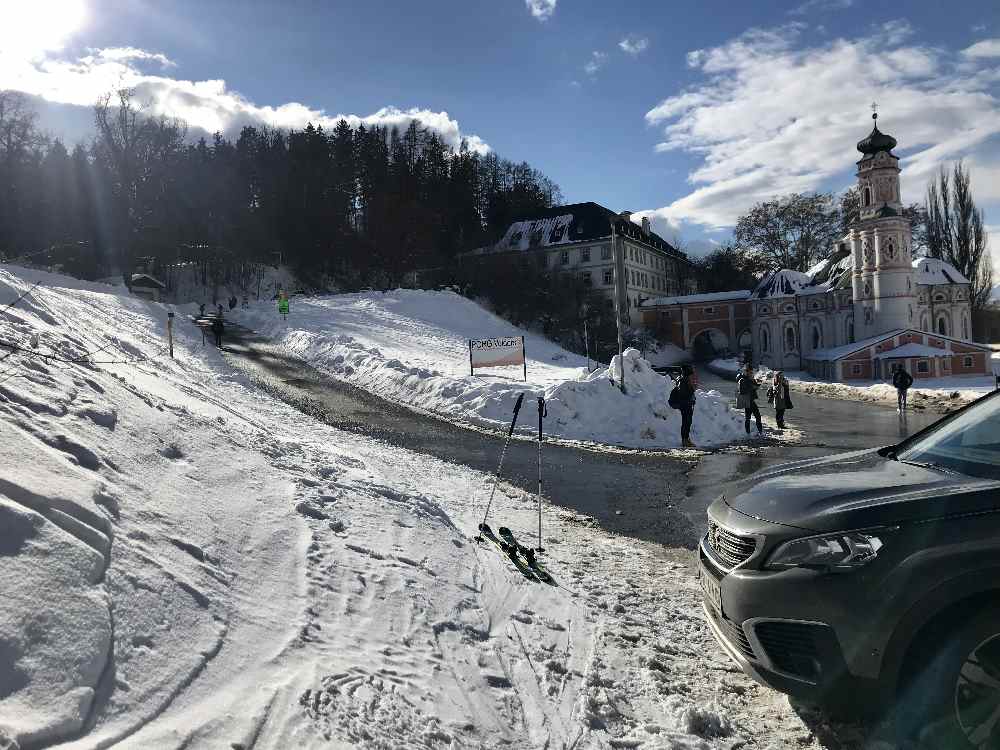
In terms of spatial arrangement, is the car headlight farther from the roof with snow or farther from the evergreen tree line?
the roof with snow

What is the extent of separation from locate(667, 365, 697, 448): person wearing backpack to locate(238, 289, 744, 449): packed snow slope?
1.09ft

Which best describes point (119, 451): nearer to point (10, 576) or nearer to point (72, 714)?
point (10, 576)

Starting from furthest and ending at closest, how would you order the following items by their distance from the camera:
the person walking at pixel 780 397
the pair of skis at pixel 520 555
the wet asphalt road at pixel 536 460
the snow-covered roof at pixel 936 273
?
the snow-covered roof at pixel 936 273 → the person walking at pixel 780 397 → the wet asphalt road at pixel 536 460 → the pair of skis at pixel 520 555

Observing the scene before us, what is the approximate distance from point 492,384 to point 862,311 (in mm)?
55623

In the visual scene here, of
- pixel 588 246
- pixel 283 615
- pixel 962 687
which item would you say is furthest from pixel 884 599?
pixel 588 246

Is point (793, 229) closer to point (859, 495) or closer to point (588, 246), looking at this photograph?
point (588, 246)

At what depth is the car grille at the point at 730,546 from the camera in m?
3.55

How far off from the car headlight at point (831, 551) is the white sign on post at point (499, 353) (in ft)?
58.4

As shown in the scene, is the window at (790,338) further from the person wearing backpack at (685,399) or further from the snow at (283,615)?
the snow at (283,615)

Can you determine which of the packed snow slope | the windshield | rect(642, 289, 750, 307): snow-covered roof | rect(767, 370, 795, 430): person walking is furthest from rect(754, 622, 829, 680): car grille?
rect(642, 289, 750, 307): snow-covered roof

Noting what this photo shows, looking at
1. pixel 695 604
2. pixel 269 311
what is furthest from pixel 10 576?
pixel 269 311

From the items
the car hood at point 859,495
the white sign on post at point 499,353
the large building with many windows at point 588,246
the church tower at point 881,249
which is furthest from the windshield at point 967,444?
the large building with many windows at point 588,246

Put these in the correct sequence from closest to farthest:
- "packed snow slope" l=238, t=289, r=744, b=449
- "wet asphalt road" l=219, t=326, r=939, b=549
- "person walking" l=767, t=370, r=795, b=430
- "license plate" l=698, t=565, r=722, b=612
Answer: "license plate" l=698, t=565, r=722, b=612 < "wet asphalt road" l=219, t=326, r=939, b=549 < "packed snow slope" l=238, t=289, r=744, b=449 < "person walking" l=767, t=370, r=795, b=430

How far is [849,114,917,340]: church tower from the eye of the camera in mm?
59000
